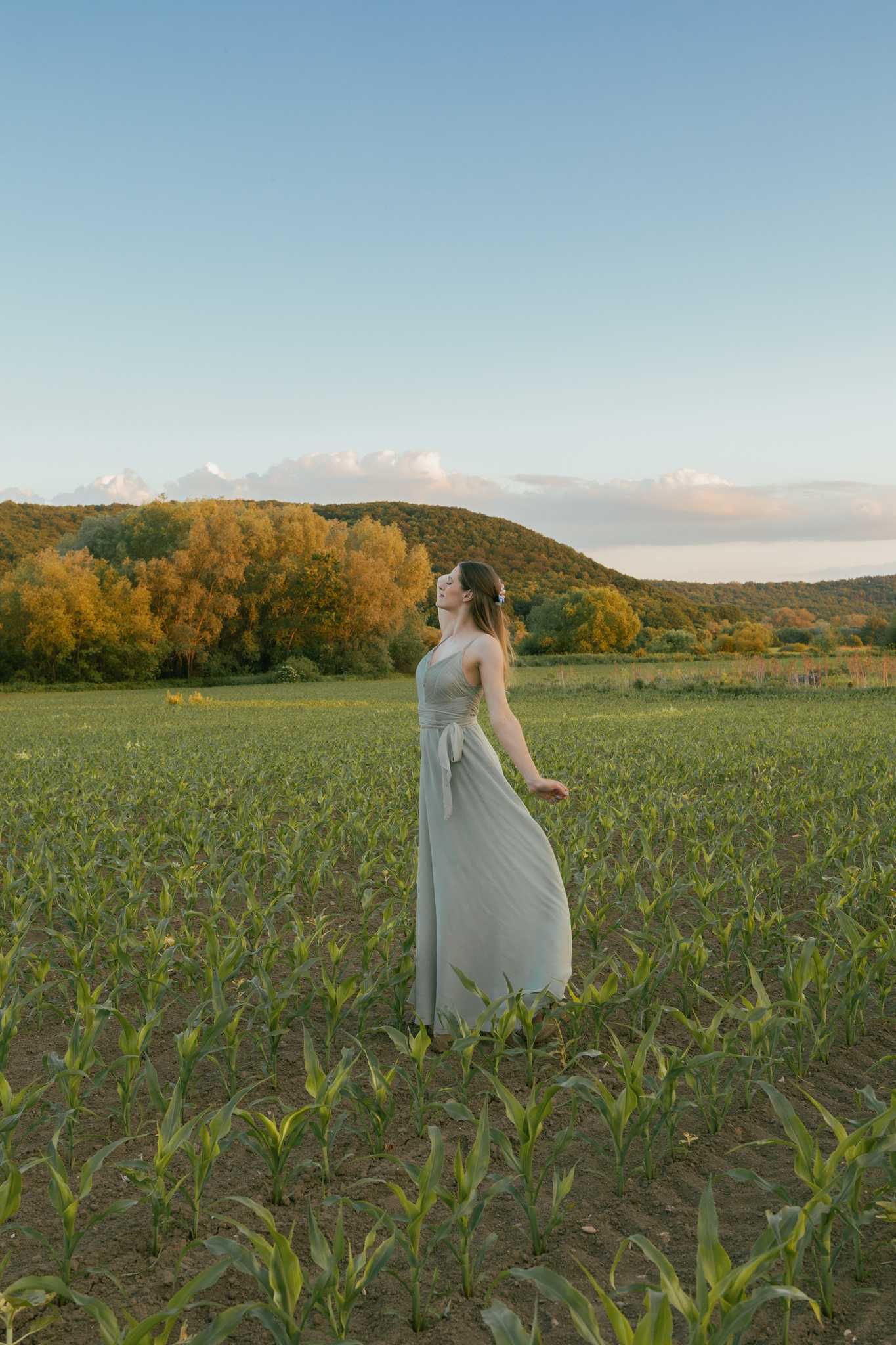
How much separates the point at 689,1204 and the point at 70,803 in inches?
321

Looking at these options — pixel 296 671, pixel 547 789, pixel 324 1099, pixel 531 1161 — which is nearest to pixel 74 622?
pixel 296 671

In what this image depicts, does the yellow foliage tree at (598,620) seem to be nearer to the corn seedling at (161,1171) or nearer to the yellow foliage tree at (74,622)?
the yellow foliage tree at (74,622)

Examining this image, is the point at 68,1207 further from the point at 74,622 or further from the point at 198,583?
the point at 198,583

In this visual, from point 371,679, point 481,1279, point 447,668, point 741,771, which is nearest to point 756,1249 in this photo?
point 481,1279

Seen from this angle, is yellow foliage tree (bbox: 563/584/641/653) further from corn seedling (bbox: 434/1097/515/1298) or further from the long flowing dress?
corn seedling (bbox: 434/1097/515/1298)

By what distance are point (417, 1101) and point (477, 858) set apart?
1.11 metres

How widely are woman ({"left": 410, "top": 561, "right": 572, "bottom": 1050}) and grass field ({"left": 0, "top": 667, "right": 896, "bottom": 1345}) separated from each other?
10.0 inches

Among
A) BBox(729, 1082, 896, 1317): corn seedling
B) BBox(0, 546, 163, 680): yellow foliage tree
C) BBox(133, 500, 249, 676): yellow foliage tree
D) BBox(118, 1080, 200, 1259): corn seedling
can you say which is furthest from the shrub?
BBox(729, 1082, 896, 1317): corn seedling

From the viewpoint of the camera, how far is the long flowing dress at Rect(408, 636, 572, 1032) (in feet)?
13.8

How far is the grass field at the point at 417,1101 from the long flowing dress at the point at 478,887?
0.77ft

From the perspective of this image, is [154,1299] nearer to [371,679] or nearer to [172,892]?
[172,892]

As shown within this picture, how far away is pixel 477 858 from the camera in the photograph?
425cm

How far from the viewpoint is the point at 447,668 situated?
4.29m

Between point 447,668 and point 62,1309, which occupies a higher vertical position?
point 447,668
